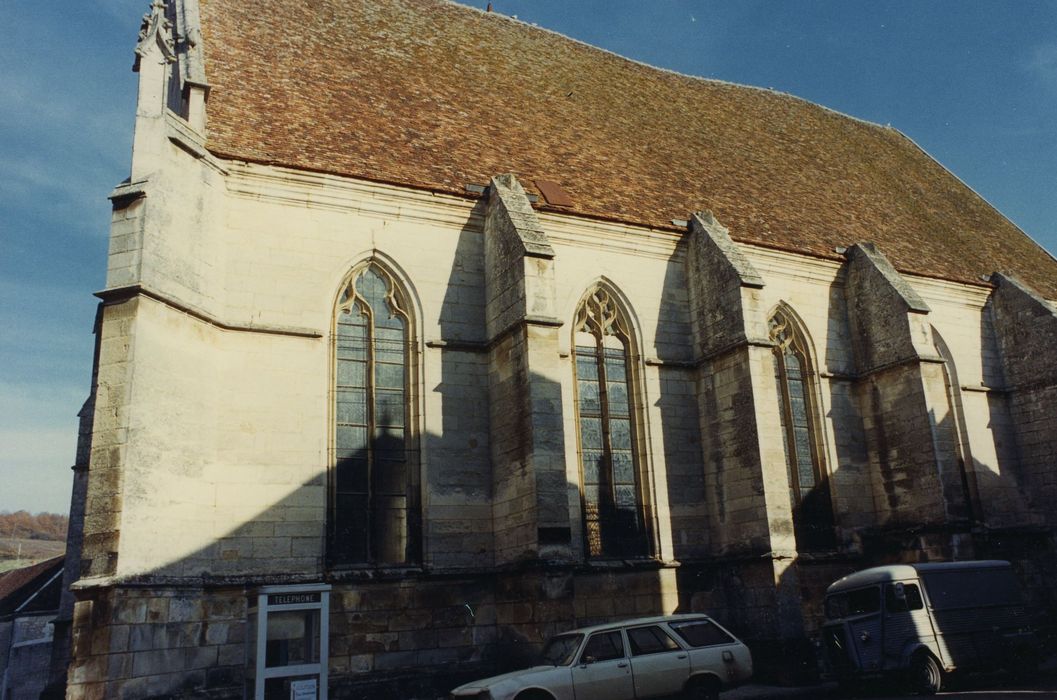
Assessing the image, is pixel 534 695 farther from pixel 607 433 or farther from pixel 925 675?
pixel 607 433

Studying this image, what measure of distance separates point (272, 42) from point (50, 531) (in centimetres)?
8448

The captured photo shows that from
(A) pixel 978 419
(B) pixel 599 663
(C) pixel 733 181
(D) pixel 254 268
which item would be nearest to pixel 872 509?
(A) pixel 978 419

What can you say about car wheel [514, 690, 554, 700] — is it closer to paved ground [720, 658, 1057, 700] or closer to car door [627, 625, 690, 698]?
car door [627, 625, 690, 698]

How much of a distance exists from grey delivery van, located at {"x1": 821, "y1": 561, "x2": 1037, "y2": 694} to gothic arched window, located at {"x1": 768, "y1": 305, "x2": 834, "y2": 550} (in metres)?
3.28

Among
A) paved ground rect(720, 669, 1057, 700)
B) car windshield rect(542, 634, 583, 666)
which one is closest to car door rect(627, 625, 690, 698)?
car windshield rect(542, 634, 583, 666)

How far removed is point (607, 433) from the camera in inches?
602

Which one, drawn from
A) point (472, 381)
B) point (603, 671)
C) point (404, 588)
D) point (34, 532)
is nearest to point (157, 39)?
point (472, 381)

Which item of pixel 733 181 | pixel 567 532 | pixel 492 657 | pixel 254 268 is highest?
pixel 733 181

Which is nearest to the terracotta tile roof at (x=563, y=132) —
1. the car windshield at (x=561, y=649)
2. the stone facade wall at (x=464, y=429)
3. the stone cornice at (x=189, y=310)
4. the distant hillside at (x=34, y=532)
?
the stone facade wall at (x=464, y=429)

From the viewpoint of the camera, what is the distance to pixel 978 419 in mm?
19328

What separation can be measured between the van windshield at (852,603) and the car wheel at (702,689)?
3.37m

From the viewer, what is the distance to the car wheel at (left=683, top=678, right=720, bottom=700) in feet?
34.6

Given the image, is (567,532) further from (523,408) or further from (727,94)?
(727,94)

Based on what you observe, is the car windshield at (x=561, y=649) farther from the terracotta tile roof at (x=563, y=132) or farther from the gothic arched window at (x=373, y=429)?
the terracotta tile roof at (x=563, y=132)
